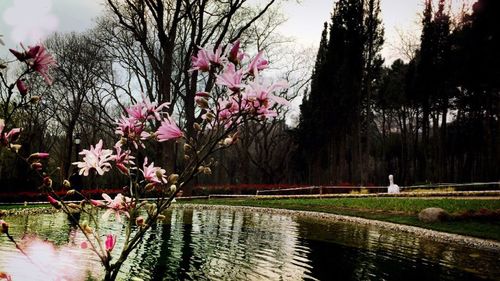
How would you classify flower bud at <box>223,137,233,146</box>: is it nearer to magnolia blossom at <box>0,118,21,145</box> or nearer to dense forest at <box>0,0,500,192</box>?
magnolia blossom at <box>0,118,21,145</box>

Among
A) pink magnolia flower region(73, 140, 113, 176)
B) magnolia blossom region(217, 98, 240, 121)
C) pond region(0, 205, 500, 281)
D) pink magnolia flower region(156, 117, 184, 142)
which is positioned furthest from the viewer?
pond region(0, 205, 500, 281)

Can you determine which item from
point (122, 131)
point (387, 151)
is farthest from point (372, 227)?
point (387, 151)

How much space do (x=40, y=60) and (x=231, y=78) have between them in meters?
0.94

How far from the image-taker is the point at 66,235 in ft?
31.2

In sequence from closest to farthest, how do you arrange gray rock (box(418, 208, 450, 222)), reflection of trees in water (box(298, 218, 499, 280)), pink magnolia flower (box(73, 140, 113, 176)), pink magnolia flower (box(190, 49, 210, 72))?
pink magnolia flower (box(190, 49, 210, 72)) → pink magnolia flower (box(73, 140, 113, 176)) → reflection of trees in water (box(298, 218, 499, 280)) → gray rock (box(418, 208, 450, 222))

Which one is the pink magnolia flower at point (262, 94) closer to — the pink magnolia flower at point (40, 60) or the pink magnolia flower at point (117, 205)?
the pink magnolia flower at point (40, 60)

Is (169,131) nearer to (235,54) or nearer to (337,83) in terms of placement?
(235,54)

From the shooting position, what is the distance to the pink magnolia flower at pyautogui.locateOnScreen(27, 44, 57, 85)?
6.41 ft

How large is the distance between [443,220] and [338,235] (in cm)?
452

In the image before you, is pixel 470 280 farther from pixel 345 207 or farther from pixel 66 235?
pixel 345 207

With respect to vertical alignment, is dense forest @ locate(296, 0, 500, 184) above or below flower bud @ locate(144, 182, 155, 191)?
above

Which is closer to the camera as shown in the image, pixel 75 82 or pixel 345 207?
pixel 345 207

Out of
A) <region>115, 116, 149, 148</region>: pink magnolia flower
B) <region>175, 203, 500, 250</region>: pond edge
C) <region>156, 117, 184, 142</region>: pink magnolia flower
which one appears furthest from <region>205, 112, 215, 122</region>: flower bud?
<region>175, 203, 500, 250</region>: pond edge

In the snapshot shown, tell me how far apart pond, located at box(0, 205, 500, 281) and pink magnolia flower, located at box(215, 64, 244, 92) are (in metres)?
3.31
